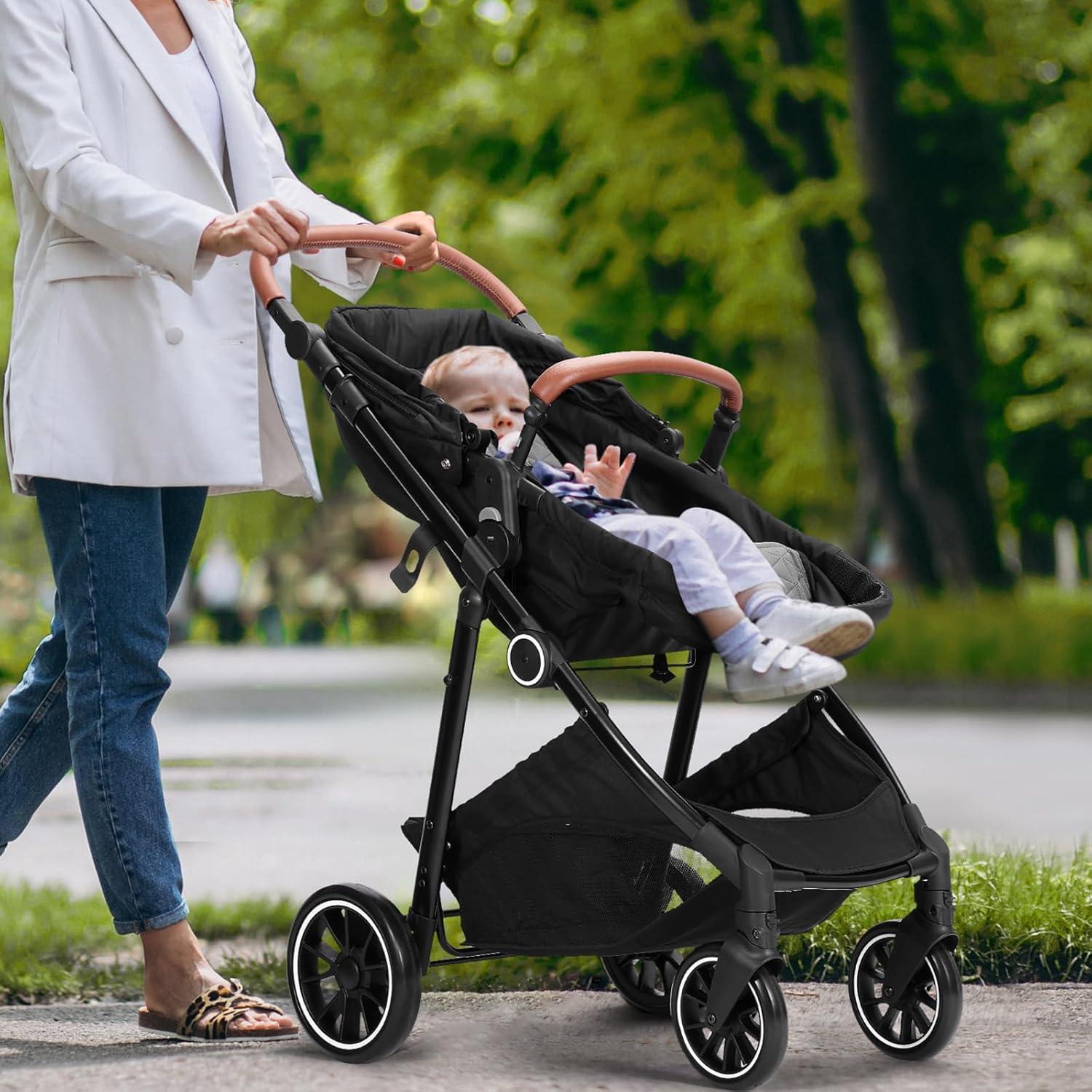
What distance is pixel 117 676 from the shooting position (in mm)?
3164

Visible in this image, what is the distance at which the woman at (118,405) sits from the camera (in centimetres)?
311

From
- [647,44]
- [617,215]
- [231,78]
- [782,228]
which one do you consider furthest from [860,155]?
[231,78]

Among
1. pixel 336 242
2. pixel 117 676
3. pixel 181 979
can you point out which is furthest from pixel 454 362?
pixel 181 979

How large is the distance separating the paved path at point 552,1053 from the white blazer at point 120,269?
3.38 feet

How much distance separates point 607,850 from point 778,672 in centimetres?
48

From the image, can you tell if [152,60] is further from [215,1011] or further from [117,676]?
[215,1011]

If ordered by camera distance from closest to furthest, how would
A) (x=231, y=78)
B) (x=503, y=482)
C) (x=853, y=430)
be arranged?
(x=503, y=482), (x=231, y=78), (x=853, y=430)

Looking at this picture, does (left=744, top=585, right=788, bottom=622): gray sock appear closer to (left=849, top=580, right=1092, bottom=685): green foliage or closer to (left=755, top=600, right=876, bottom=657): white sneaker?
(left=755, top=600, right=876, bottom=657): white sneaker

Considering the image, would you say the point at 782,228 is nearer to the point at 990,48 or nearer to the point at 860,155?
the point at 860,155

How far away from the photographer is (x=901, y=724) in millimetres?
10875

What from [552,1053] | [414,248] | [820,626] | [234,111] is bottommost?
[552,1053]

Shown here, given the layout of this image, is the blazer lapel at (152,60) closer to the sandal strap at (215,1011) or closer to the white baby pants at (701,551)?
the white baby pants at (701,551)

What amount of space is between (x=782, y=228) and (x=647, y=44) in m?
1.83

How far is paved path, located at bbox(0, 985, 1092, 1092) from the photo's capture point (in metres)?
2.88
